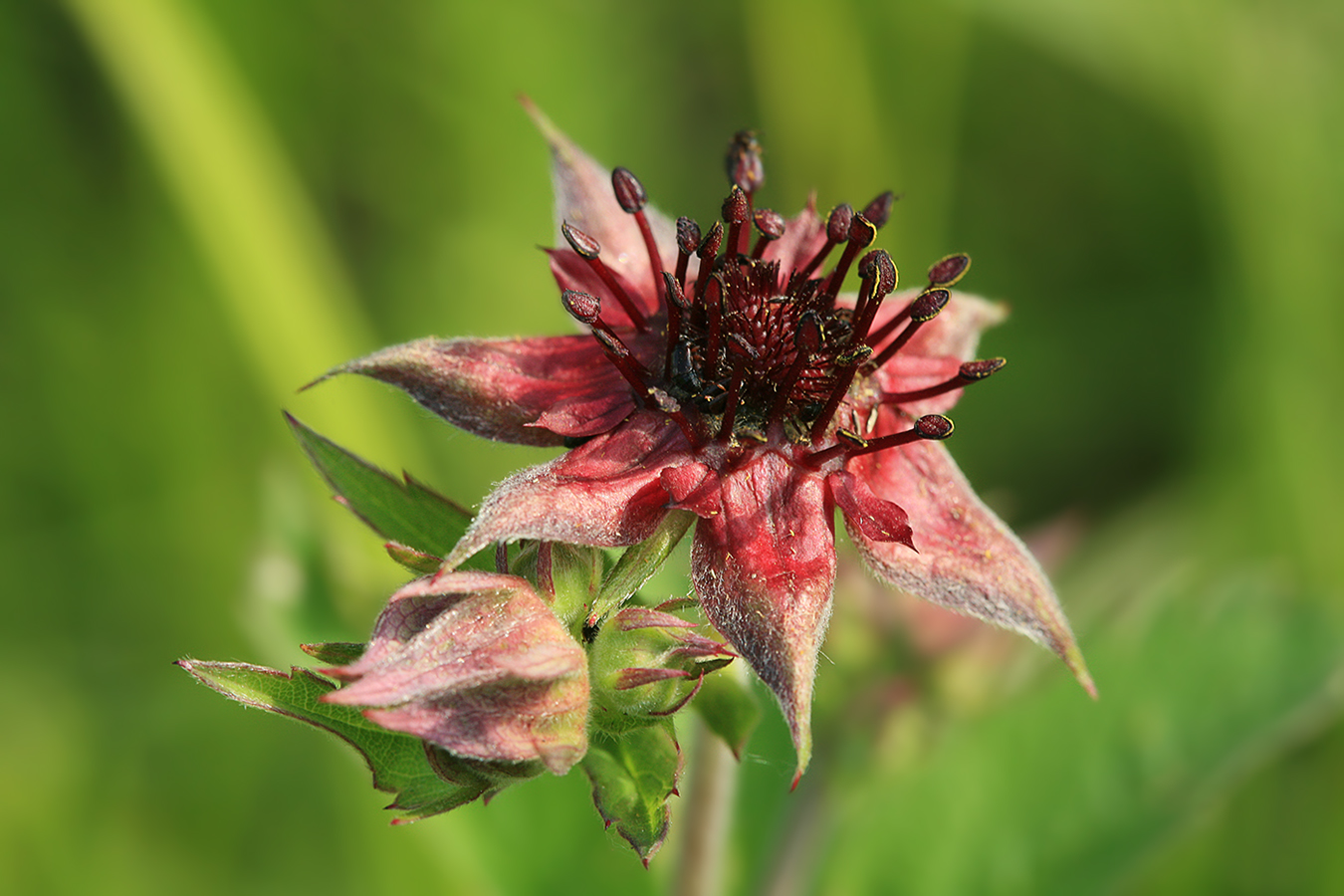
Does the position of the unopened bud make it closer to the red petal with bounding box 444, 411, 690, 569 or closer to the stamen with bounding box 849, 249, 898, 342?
the stamen with bounding box 849, 249, 898, 342

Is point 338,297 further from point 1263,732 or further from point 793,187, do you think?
point 1263,732

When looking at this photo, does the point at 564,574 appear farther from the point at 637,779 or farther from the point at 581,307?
the point at 581,307

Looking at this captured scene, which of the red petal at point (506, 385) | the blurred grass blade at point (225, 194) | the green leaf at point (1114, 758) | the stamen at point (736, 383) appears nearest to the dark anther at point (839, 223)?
the stamen at point (736, 383)

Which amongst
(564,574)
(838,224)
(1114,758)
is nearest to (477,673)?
(564,574)

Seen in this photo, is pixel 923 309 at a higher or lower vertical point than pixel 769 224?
lower

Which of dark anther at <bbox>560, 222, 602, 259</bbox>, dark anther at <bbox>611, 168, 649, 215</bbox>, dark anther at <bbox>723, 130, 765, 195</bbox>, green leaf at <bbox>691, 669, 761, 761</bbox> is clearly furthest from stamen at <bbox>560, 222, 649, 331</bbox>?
green leaf at <bbox>691, 669, 761, 761</bbox>

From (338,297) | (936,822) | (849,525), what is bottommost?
(936,822)

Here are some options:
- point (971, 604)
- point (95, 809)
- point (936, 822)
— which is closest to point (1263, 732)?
point (936, 822)

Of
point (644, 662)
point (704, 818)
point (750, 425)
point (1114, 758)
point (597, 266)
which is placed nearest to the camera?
point (644, 662)
